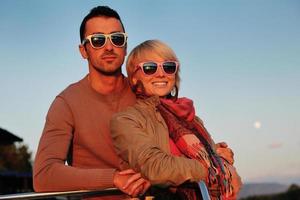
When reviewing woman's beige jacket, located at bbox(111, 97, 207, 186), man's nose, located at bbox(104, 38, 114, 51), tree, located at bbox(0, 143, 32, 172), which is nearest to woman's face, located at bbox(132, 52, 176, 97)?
woman's beige jacket, located at bbox(111, 97, 207, 186)

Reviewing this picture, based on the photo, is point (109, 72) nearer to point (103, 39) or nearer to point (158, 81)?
point (103, 39)

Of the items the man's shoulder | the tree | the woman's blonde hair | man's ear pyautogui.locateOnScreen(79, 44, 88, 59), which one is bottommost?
the tree

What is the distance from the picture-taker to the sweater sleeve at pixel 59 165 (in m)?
2.85

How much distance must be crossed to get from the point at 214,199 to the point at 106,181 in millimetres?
580

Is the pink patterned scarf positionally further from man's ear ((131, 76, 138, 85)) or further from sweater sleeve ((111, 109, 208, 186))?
man's ear ((131, 76, 138, 85))

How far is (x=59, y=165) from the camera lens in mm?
3051

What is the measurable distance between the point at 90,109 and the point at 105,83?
0.24m

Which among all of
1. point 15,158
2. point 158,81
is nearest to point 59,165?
point 158,81

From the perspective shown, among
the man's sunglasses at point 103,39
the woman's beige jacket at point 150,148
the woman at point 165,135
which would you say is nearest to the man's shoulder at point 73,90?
the man's sunglasses at point 103,39

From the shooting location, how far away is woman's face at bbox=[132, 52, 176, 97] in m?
3.20

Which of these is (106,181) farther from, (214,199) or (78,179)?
(214,199)

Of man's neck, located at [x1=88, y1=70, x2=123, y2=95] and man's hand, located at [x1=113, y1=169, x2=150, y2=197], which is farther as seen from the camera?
man's neck, located at [x1=88, y1=70, x2=123, y2=95]

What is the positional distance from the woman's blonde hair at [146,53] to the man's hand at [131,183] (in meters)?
0.76

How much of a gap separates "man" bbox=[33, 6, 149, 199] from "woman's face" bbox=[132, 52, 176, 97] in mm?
439
